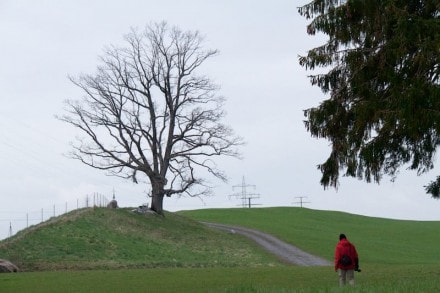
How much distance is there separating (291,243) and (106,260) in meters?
19.7

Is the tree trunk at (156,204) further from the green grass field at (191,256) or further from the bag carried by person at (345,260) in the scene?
the bag carried by person at (345,260)

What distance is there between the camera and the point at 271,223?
246 ft

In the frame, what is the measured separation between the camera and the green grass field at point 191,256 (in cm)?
2581

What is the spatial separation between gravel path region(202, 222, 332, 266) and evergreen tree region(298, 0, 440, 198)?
78.2 feet

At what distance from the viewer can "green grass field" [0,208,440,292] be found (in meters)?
25.8

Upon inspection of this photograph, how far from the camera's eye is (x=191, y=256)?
4538cm

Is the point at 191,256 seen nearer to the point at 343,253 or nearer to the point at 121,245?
the point at 121,245

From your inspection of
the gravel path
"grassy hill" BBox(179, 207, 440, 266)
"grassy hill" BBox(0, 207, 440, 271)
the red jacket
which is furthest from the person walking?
"grassy hill" BBox(179, 207, 440, 266)

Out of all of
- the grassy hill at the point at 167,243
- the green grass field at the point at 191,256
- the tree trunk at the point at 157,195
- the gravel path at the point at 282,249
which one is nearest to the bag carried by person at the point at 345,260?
the green grass field at the point at 191,256

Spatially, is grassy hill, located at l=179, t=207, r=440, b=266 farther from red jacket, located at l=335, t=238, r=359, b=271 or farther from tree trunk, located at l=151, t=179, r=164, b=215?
red jacket, located at l=335, t=238, r=359, b=271

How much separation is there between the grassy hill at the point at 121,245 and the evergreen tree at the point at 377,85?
20.7 meters

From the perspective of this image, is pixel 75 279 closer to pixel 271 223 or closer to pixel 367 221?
pixel 271 223

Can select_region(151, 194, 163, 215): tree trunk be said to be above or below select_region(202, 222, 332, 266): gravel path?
above

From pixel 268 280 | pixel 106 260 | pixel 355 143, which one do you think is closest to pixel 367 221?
pixel 106 260
